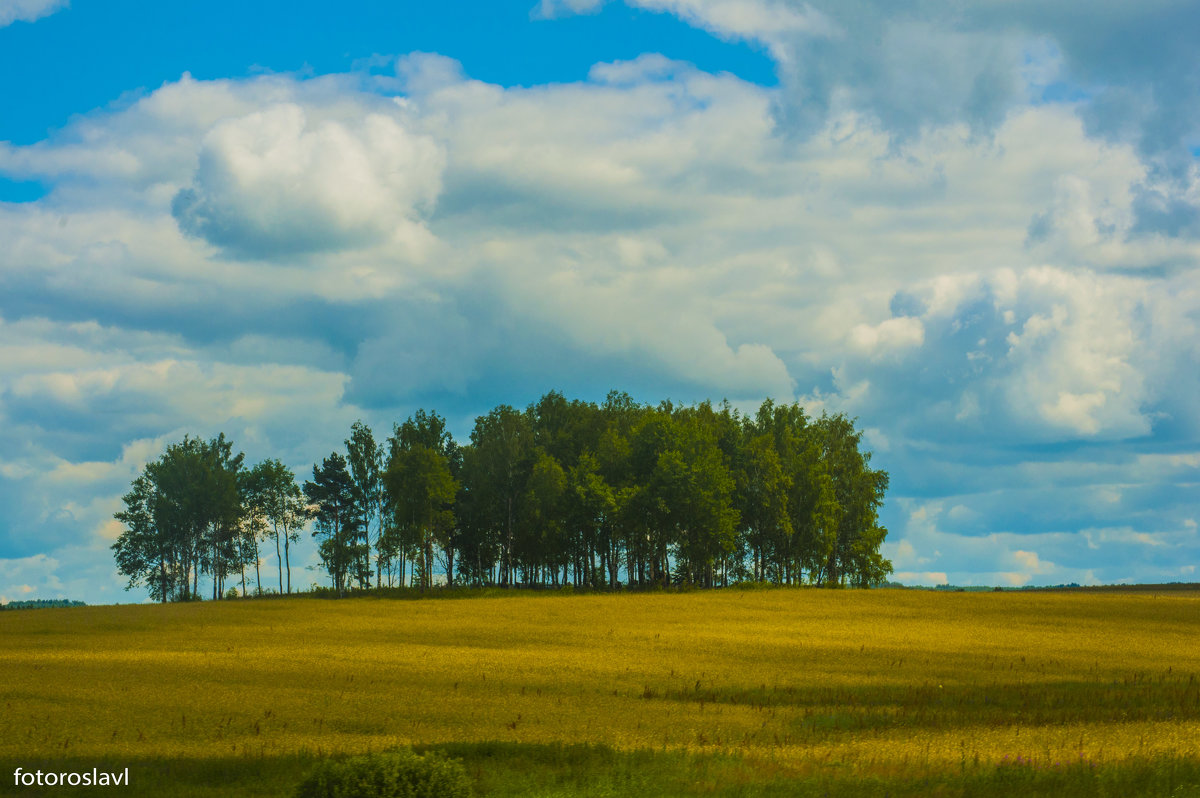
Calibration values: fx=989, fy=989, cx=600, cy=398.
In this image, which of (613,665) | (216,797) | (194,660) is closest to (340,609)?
(194,660)

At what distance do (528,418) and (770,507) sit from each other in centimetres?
3826

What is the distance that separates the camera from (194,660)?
4100 centimetres

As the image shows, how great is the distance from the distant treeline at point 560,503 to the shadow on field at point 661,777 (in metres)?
84.7

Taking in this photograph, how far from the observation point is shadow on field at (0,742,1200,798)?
18.8 m

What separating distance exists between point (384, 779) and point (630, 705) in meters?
14.9

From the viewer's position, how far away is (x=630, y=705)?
30.0 m

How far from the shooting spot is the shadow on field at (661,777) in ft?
61.8

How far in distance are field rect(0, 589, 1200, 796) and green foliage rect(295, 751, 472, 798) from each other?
2236 mm

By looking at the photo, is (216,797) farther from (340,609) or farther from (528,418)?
(528,418)

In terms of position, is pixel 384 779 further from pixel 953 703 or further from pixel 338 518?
pixel 338 518

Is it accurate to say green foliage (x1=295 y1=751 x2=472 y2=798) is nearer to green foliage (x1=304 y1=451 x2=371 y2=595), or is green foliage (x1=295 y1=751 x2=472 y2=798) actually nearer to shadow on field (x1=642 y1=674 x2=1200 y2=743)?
shadow on field (x1=642 y1=674 x2=1200 y2=743)

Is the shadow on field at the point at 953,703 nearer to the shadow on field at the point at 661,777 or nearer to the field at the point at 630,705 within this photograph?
the field at the point at 630,705

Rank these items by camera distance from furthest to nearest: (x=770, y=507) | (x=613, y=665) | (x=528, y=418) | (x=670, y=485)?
1. (x=528, y=418)
2. (x=770, y=507)
3. (x=670, y=485)
4. (x=613, y=665)

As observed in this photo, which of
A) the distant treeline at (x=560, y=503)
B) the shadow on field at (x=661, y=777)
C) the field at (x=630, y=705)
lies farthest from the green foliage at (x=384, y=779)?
the distant treeline at (x=560, y=503)
